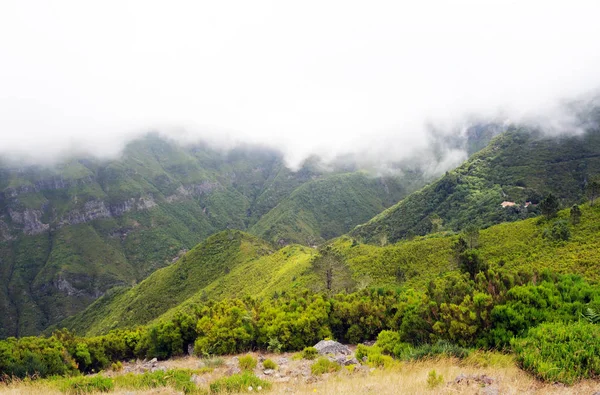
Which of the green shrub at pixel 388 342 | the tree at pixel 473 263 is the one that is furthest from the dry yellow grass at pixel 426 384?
the tree at pixel 473 263

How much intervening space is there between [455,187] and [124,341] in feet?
560

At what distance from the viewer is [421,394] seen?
8.34 metres

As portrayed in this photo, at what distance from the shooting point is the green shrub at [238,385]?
10.4 meters

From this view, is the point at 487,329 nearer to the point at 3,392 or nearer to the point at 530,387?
the point at 530,387

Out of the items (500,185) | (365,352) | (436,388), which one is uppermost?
(436,388)

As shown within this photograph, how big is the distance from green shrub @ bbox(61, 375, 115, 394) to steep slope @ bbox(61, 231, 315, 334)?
68753 mm

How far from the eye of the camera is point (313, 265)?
6462 cm

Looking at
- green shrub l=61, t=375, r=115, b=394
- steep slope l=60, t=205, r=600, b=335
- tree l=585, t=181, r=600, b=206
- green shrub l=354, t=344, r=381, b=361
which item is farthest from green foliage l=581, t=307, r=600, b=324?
tree l=585, t=181, r=600, b=206

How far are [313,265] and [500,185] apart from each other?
5018 inches

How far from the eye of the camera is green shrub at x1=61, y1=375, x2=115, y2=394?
11867 millimetres

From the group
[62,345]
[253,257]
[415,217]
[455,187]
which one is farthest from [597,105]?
[62,345]

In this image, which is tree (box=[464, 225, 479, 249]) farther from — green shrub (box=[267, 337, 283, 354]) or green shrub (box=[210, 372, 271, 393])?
green shrub (box=[210, 372, 271, 393])

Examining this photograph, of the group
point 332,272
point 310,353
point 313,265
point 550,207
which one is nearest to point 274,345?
point 310,353

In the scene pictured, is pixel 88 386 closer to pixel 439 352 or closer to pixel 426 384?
pixel 426 384
